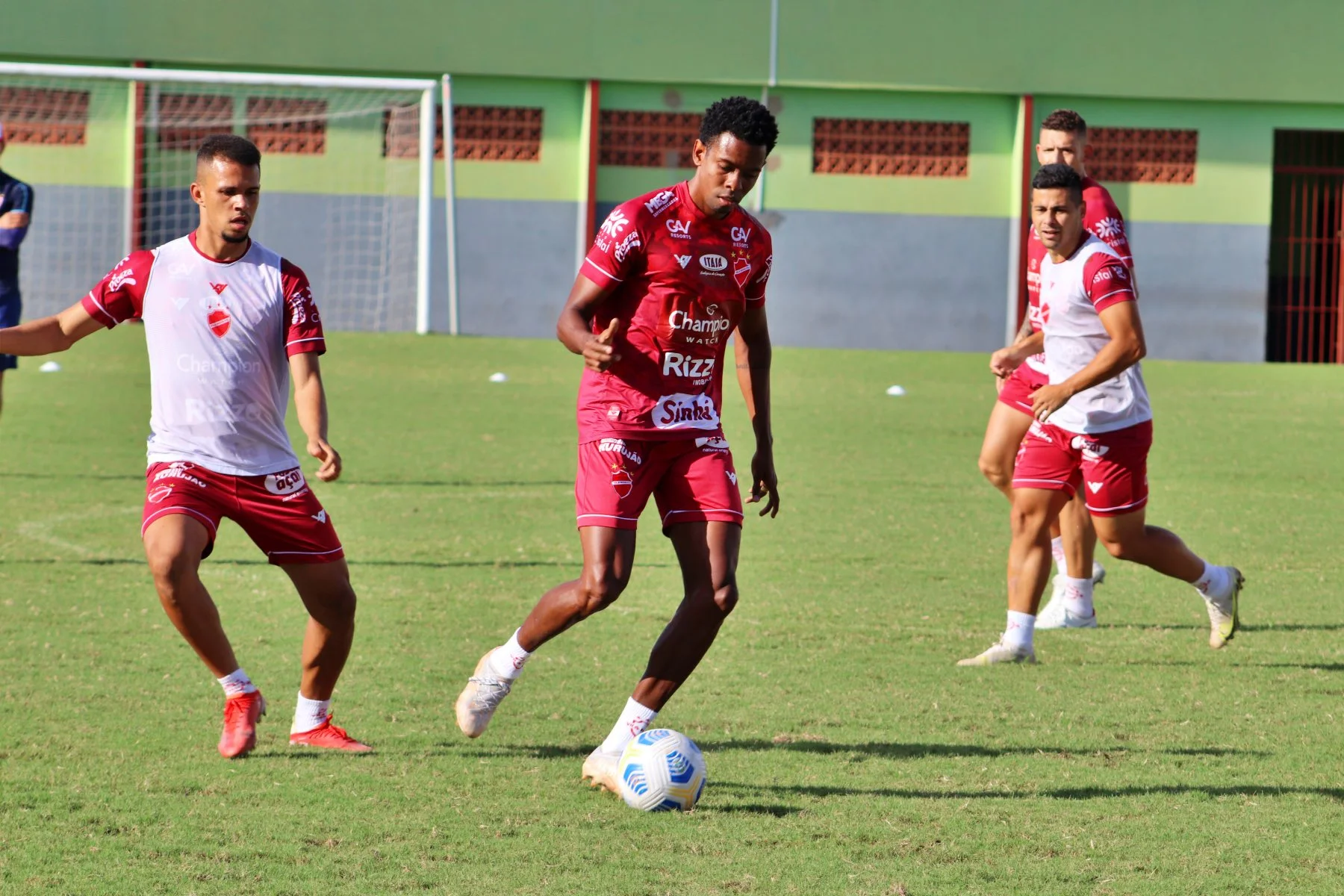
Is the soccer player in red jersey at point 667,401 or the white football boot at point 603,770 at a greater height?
the soccer player in red jersey at point 667,401

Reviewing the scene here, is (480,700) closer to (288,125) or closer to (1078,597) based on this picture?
(1078,597)

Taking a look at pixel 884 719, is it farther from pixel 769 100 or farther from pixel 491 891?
pixel 769 100

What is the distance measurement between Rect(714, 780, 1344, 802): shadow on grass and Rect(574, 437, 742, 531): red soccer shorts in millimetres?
767

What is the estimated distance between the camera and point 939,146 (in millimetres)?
27141

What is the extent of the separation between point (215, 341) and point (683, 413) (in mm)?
1378

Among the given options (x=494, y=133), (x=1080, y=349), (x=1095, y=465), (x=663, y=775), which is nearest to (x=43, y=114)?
(x=494, y=133)

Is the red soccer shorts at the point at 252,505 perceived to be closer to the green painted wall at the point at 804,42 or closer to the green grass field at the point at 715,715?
the green grass field at the point at 715,715

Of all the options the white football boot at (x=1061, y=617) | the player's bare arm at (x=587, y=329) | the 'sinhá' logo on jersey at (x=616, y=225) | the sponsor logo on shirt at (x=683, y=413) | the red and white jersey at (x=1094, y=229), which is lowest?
the white football boot at (x=1061, y=617)

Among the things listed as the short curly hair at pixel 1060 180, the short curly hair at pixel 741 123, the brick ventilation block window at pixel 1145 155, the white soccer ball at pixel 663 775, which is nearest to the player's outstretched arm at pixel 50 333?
the short curly hair at pixel 741 123

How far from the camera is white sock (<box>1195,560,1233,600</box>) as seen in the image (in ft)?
22.4

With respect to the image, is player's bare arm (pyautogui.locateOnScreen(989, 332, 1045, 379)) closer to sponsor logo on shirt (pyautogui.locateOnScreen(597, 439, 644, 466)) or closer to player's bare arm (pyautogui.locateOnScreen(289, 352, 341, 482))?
sponsor logo on shirt (pyautogui.locateOnScreen(597, 439, 644, 466))

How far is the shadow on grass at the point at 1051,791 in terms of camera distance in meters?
4.74

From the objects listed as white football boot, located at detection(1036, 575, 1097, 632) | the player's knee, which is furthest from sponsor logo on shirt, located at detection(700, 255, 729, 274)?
white football boot, located at detection(1036, 575, 1097, 632)

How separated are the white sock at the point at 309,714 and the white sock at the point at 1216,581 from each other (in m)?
3.62
